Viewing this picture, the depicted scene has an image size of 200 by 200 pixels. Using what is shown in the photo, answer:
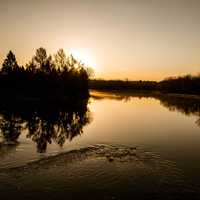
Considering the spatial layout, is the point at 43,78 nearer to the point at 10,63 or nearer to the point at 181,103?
the point at 10,63

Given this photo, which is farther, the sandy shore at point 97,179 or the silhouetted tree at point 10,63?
the silhouetted tree at point 10,63

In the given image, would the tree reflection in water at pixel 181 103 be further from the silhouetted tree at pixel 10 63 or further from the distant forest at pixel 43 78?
the silhouetted tree at pixel 10 63

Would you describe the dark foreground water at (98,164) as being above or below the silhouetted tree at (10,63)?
below

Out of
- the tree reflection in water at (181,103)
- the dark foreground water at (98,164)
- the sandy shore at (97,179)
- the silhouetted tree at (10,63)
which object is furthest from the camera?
the silhouetted tree at (10,63)

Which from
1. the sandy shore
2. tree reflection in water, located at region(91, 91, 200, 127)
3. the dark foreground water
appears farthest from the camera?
tree reflection in water, located at region(91, 91, 200, 127)

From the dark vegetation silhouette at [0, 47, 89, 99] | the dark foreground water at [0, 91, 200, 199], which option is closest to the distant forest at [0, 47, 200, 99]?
the dark vegetation silhouette at [0, 47, 89, 99]

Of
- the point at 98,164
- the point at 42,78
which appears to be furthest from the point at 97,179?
the point at 42,78

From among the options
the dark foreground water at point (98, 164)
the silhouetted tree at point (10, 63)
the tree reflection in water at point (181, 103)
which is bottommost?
the tree reflection in water at point (181, 103)

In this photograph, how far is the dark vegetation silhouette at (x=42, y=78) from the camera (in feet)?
260

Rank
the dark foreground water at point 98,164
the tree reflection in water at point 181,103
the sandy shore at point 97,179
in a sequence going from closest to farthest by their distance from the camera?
1. the sandy shore at point 97,179
2. the dark foreground water at point 98,164
3. the tree reflection in water at point 181,103

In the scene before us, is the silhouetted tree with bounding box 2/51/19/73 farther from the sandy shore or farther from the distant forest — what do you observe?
the sandy shore

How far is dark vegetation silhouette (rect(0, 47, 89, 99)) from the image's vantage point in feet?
260

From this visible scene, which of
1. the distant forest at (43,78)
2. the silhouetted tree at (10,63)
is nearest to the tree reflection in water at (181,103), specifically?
the distant forest at (43,78)

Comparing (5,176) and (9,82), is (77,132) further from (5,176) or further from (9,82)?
(9,82)
